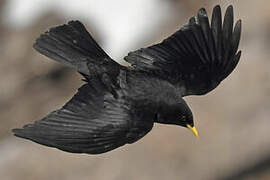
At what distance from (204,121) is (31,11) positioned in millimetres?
8436

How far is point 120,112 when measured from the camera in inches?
379

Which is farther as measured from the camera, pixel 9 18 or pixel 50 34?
pixel 9 18

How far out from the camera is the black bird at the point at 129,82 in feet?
30.3

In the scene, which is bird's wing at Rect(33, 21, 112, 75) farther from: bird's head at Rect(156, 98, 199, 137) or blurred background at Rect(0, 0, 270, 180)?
blurred background at Rect(0, 0, 270, 180)

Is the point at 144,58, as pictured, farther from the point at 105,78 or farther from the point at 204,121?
the point at 204,121

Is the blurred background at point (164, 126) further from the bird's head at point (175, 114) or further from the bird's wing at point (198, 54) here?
the bird's head at point (175, 114)

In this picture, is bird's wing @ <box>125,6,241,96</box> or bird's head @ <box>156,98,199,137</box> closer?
bird's head @ <box>156,98,199,137</box>

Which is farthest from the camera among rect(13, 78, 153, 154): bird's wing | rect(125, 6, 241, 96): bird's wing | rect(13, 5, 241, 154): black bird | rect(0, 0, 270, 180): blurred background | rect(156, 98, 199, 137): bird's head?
rect(0, 0, 270, 180): blurred background

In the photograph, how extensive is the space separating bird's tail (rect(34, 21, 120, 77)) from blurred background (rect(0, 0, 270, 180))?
7.00m

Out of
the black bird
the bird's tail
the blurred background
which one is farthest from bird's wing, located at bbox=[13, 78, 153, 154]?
the blurred background

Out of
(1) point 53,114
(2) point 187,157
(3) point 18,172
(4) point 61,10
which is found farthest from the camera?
(4) point 61,10

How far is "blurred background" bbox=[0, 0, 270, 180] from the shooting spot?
1702 centimetres

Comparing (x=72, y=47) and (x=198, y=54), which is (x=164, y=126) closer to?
(x=198, y=54)

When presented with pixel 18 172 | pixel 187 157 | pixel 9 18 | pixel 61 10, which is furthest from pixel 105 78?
pixel 9 18
